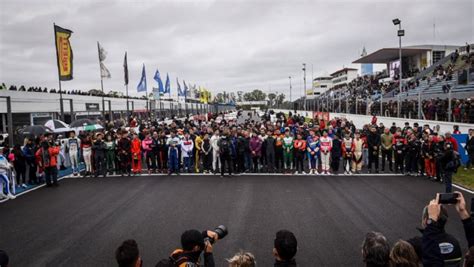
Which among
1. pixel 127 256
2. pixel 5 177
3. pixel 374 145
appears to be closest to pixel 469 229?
pixel 127 256

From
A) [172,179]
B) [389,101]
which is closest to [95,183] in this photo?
[172,179]

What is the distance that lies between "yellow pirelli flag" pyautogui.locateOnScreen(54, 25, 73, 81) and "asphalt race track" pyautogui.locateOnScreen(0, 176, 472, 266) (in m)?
8.18

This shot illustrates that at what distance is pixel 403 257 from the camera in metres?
3.06

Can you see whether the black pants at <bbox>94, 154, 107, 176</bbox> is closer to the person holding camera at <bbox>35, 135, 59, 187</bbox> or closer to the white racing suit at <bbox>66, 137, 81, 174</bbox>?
the white racing suit at <bbox>66, 137, 81, 174</bbox>

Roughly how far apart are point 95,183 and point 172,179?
273 cm

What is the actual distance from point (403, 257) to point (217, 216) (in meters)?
5.34

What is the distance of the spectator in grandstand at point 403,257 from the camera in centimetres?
304

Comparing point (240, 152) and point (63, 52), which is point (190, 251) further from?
point (63, 52)

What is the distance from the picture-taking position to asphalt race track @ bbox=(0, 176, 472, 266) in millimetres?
6094

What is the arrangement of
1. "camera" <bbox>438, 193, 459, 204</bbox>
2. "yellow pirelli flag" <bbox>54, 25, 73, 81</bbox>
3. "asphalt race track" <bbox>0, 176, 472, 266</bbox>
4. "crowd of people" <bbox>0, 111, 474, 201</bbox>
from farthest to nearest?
"yellow pirelli flag" <bbox>54, 25, 73, 81</bbox> < "crowd of people" <bbox>0, 111, 474, 201</bbox> < "asphalt race track" <bbox>0, 176, 472, 266</bbox> < "camera" <bbox>438, 193, 459, 204</bbox>

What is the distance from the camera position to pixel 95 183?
12445 mm

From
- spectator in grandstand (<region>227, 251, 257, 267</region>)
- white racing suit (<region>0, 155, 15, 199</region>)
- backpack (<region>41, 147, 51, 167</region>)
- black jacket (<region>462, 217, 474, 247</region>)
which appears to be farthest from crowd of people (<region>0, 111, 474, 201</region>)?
spectator in grandstand (<region>227, 251, 257, 267</region>)

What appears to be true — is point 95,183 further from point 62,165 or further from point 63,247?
point 63,247

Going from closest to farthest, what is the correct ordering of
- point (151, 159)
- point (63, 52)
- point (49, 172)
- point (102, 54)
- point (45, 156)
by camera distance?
point (45, 156), point (49, 172), point (151, 159), point (63, 52), point (102, 54)
